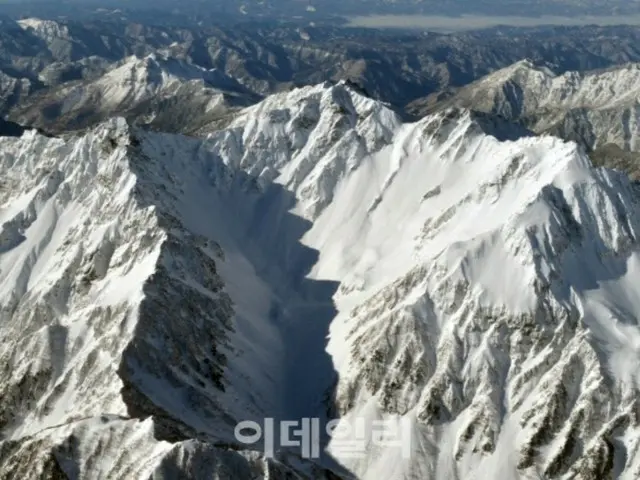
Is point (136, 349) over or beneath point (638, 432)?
over

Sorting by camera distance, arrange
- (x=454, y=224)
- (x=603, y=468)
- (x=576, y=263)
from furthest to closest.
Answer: (x=454, y=224)
(x=576, y=263)
(x=603, y=468)

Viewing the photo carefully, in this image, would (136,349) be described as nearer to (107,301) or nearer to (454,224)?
(107,301)

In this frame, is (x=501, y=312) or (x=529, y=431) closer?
(x=529, y=431)

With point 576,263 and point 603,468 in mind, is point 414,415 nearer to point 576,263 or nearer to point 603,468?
point 603,468

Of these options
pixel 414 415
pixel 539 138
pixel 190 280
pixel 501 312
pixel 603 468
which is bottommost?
pixel 603 468

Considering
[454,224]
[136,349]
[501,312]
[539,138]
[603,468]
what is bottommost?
[603,468]

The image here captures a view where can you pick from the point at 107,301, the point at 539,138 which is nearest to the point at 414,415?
the point at 107,301

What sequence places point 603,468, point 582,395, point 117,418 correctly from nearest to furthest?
point 117,418
point 603,468
point 582,395

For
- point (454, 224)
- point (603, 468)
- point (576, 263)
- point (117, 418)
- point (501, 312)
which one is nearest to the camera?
point (117, 418)

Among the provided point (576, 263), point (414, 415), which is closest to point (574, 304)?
point (576, 263)
